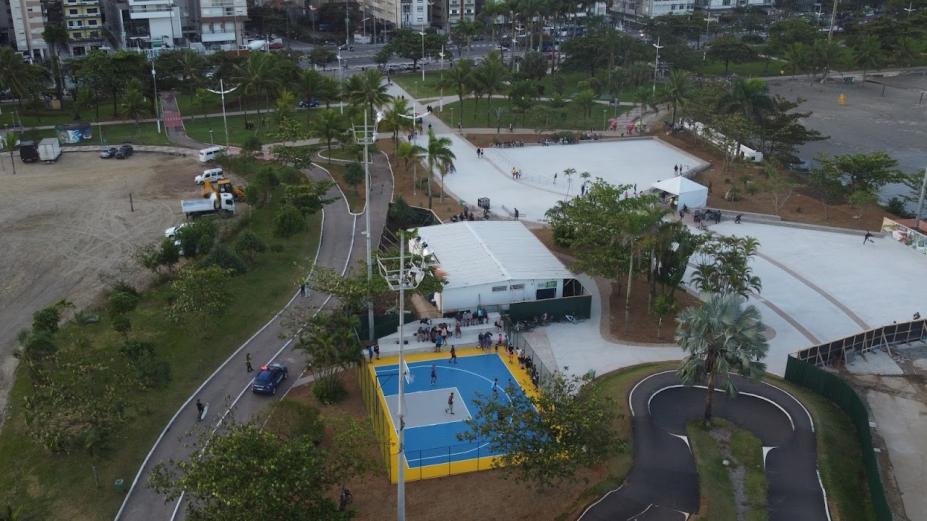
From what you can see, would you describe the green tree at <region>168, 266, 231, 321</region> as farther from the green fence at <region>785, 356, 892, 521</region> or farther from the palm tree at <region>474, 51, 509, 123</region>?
the palm tree at <region>474, 51, 509, 123</region>

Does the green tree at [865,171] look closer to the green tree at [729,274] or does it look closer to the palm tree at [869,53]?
the green tree at [729,274]

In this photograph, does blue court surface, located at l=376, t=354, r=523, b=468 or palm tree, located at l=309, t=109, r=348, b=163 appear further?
palm tree, located at l=309, t=109, r=348, b=163

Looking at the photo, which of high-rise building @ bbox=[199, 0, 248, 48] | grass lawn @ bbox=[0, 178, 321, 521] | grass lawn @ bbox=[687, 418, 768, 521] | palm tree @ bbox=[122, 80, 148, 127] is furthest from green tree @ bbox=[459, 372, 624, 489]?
high-rise building @ bbox=[199, 0, 248, 48]

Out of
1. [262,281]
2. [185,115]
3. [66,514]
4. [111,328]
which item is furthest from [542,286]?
[185,115]

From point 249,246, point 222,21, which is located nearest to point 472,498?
point 249,246

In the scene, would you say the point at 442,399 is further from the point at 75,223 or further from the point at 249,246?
the point at 75,223
